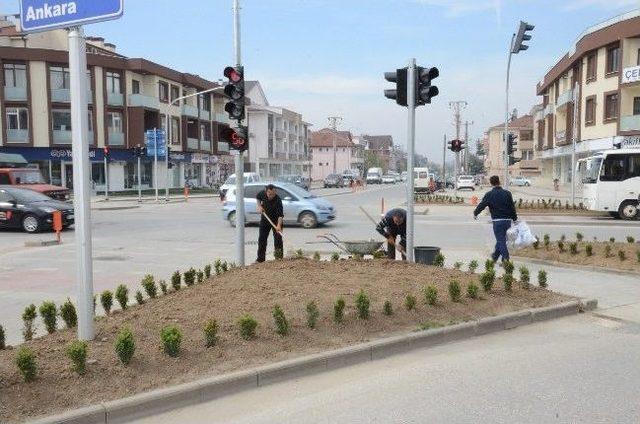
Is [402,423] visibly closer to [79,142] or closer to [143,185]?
[79,142]

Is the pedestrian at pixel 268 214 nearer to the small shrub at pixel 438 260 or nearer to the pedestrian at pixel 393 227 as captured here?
the pedestrian at pixel 393 227

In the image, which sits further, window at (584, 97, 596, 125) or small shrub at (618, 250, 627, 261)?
window at (584, 97, 596, 125)

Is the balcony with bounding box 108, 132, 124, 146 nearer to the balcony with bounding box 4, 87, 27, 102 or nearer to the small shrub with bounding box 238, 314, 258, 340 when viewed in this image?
the balcony with bounding box 4, 87, 27, 102

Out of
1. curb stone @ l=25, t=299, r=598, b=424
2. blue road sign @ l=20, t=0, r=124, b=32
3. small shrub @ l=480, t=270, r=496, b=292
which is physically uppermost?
blue road sign @ l=20, t=0, r=124, b=32

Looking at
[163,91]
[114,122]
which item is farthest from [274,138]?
[114,122]

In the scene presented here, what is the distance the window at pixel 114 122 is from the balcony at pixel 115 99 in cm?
83

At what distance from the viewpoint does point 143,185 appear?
54812mm

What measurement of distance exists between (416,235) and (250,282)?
445 inches

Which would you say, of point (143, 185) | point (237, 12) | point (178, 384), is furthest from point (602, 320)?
point (143, 185)

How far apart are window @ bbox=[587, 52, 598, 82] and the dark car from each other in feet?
125

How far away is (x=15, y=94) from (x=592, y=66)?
42969 millimetres

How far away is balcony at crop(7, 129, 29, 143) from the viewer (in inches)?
1786

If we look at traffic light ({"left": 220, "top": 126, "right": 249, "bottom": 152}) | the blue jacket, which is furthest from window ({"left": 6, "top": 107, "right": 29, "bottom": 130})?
the blue jacket

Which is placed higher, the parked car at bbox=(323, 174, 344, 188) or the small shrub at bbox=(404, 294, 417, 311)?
the parked car at bbox=(323, 174, 344, 188)
